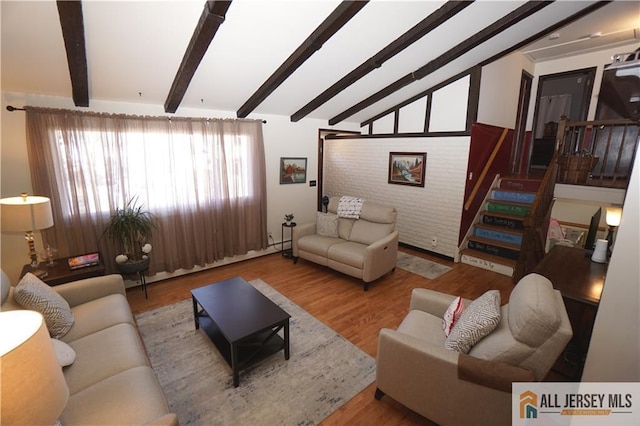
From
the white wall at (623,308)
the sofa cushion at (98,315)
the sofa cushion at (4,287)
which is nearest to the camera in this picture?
the white wall at (623,308)

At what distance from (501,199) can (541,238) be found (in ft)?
2.97

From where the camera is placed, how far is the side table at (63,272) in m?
2.49

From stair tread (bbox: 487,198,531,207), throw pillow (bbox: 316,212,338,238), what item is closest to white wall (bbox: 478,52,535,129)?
stair tread (bbox: 487,198,531,207)

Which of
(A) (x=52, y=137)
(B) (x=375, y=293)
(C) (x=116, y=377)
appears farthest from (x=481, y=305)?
(A) (x=52, y=137)

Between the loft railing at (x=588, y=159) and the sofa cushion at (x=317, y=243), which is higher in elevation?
the loft railing at (x=588, y=159)

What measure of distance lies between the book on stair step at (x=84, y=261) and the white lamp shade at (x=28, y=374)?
2.35m

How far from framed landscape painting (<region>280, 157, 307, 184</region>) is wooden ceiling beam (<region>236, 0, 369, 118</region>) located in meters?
1.30

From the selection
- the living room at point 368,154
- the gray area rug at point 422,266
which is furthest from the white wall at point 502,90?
the gray area rug at point 422,266

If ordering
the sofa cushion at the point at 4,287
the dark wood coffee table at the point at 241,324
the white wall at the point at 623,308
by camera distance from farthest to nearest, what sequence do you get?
the dark wood coffee table at the point at 241,324 → the sofa cushion at the point at 4,287 → the white wall at the point at 623,308

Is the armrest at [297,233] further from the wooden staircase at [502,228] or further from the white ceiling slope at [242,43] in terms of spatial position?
the wooden staircase at [502,228]

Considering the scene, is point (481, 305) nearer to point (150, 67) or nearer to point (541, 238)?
point (541, 238)

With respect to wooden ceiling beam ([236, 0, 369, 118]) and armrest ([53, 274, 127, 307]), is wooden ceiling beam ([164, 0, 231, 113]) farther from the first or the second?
armrest ([53, 274, 127, 307])

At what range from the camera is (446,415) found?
1.66 meters

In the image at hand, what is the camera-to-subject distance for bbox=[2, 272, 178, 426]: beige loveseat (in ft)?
4.59
